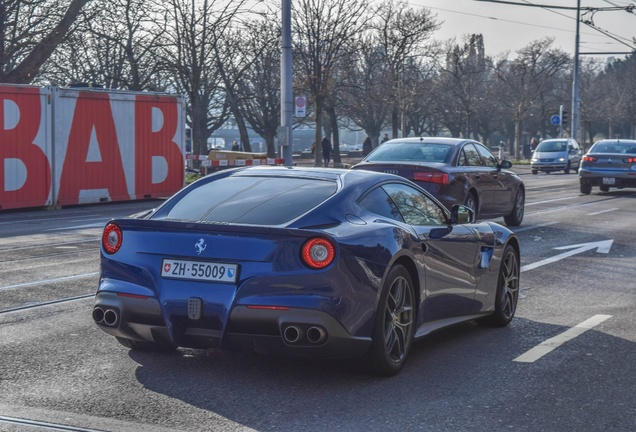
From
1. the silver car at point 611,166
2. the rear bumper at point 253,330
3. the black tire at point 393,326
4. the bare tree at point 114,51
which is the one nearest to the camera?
the rear bumper at point 253,330

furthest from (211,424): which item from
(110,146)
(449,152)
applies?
(110,146)

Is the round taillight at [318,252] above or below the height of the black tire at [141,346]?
above

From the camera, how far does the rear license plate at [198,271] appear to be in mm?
5891

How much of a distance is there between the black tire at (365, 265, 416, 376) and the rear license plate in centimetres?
90

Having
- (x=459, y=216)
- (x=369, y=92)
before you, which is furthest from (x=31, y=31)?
(x=369, y=92)

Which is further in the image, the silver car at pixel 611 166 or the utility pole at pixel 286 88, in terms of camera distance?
the silver car at pixel 611 166

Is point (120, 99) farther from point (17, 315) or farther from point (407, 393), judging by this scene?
point (407, 393)

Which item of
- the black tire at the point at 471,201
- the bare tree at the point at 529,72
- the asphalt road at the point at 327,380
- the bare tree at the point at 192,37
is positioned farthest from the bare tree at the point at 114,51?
the bare tree at the point at 529,72

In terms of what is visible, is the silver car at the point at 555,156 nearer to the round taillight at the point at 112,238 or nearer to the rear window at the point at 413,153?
the rear window at the point at 413,153

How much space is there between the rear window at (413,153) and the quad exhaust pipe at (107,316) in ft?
32.8

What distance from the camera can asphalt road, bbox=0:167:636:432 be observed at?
527cm

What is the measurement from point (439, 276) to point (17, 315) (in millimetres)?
3339

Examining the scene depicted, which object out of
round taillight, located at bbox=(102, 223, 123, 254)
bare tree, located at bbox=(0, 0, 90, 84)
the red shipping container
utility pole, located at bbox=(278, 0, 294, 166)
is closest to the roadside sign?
utility pole, located at bbox=(278, 0, 294, 166)

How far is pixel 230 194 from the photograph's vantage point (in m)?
6.70
